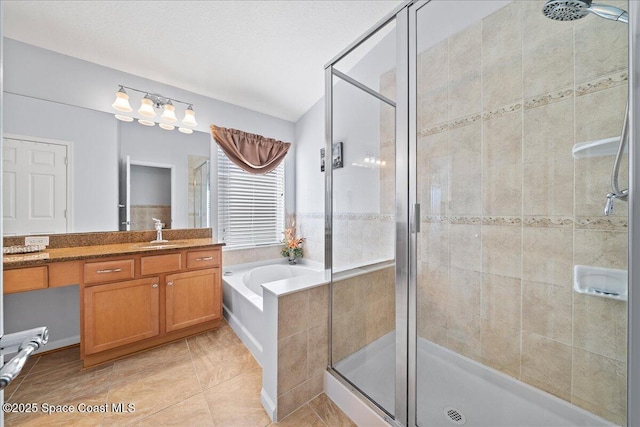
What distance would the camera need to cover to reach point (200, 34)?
6.39 ft

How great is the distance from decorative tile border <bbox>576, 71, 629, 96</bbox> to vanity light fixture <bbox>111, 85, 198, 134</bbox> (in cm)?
296

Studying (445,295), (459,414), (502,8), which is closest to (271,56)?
(502,8)

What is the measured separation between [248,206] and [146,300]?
4.85 ft

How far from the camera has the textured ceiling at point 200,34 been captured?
1.71 m

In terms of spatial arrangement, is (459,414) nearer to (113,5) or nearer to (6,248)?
(6,248)

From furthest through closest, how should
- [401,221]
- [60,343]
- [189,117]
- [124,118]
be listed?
[189,117]
[124,118]
[60,343]
[401,221]

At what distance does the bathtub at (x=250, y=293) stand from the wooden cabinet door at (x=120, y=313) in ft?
2.08

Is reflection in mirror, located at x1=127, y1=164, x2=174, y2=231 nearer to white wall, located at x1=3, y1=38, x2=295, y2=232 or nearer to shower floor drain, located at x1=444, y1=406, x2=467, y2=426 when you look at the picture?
white wall, located at x1=3, y1=38, x2=295, y2=232

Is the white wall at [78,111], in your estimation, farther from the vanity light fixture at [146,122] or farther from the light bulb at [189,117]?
the light bulb at [189,117]

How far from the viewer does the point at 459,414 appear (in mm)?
1333

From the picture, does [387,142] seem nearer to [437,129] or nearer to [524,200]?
[437,129]

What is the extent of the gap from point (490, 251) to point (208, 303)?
2.30m

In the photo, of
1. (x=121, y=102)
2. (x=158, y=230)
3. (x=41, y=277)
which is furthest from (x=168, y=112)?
(x=41, y=277)

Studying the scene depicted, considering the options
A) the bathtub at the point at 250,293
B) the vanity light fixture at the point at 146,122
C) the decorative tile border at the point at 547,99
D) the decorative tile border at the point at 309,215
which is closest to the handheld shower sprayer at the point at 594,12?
the decorative tile border at the point at 547,99
